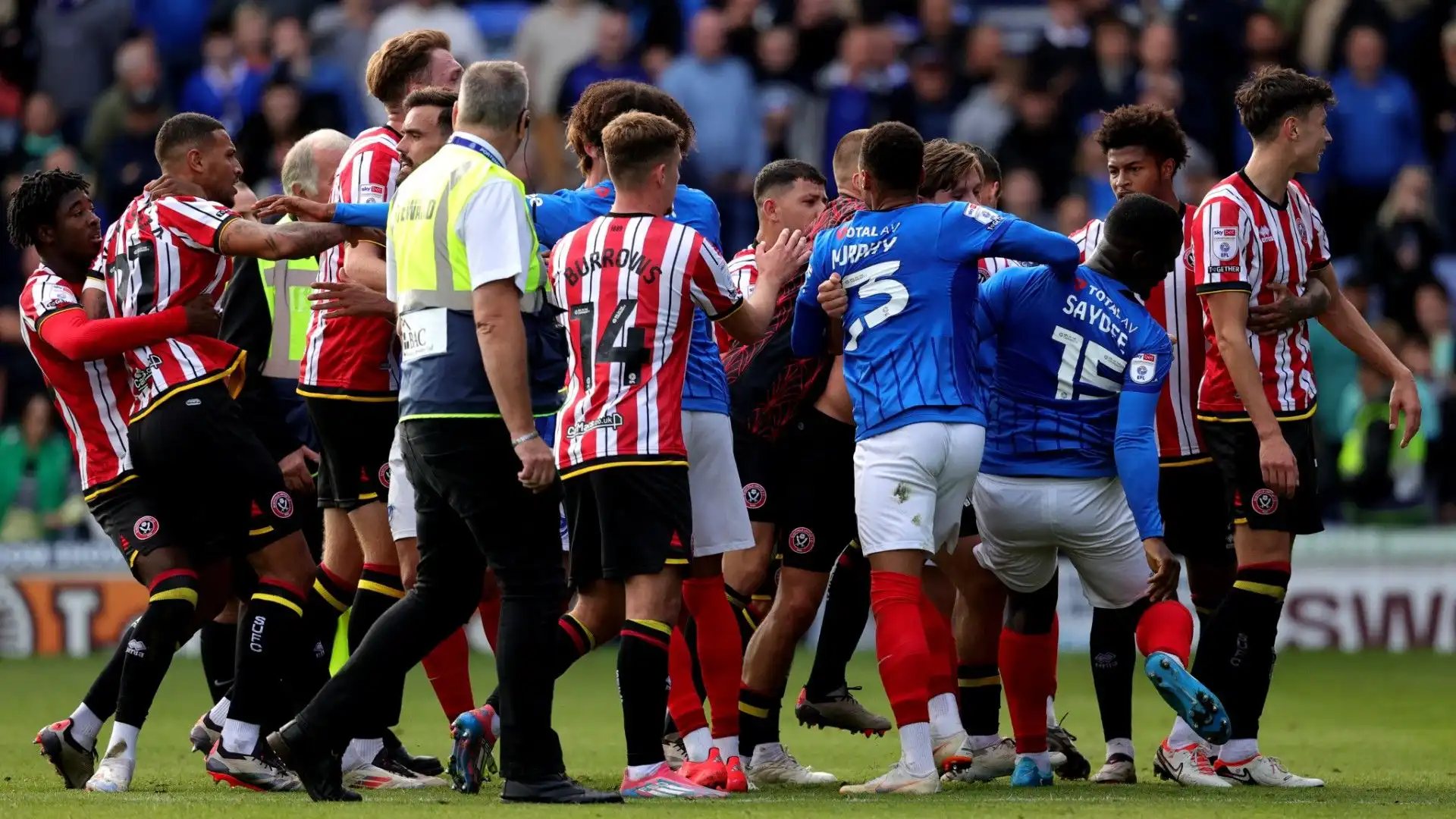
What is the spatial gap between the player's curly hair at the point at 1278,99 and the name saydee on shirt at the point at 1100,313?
3.72ft

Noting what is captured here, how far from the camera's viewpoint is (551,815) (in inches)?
250

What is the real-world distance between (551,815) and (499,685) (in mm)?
605

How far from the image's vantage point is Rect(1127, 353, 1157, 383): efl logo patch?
24.1 feet

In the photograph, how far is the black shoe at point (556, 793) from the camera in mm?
6672

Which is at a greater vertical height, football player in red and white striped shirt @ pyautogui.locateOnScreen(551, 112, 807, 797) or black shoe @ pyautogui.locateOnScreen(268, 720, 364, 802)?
football player in red and white striped shirt @ pyautogui.locateOnScreen(551, 112, 807, 797)

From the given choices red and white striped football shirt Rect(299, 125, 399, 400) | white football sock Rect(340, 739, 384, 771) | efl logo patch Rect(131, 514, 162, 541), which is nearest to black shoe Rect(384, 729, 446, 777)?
white football sock Rect(340, 739, 384, 771)

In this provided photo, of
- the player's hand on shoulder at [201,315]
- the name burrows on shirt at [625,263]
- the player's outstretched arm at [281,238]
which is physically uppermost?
the player's outstretched arm at [281,238]

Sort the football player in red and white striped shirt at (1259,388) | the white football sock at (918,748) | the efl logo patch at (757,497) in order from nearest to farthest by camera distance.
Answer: the white football sock at (918,748) < the football player in red and white striped shirt at (1259,388) < the efl logo patch at (757,497)

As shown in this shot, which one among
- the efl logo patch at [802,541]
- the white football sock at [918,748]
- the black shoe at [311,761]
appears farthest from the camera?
the efl logo patch at [802,541]

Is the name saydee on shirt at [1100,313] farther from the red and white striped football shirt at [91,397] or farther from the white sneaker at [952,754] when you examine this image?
the red and white striped football shirt at [91,397]

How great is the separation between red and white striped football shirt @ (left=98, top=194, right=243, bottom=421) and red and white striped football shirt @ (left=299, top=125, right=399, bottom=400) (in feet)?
1.42

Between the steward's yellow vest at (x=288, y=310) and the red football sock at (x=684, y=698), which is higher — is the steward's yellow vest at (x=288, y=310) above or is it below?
above

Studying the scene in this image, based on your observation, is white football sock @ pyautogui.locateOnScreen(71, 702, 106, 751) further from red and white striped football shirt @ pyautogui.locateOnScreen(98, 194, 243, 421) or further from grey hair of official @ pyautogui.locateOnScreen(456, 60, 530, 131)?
grey hair of official @ pyautogui.locateOnScreen(456, 60, 530, 131)

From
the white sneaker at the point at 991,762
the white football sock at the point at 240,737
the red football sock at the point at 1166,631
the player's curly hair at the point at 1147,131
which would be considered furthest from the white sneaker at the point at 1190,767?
the white football sock at the point at 240,737
